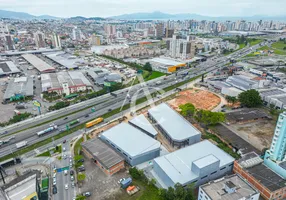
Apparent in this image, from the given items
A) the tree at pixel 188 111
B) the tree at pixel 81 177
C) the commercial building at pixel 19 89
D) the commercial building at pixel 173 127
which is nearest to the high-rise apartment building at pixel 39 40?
the commercial building at pixel 19 89

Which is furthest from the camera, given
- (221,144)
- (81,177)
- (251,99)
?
(251,99)

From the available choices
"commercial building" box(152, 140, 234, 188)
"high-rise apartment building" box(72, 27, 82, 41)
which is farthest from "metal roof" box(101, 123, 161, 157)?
"high-rise apartment building" box(72, 27, 82, 41)

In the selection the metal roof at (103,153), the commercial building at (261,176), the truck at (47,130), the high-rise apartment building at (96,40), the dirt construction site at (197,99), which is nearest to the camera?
the commercial building at (261,176)

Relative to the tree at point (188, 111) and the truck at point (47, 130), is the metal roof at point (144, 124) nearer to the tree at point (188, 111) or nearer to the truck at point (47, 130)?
the tree at point (188, 111)

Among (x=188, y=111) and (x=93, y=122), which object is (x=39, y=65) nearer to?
(x=93, y=122)

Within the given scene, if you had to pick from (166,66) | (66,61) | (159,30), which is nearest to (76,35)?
(159,30)

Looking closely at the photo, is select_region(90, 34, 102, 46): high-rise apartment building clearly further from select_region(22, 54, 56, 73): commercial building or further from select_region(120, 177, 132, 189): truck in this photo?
select_region(120, 177, 132, 189): truck

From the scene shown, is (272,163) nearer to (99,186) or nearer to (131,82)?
(99,186)
